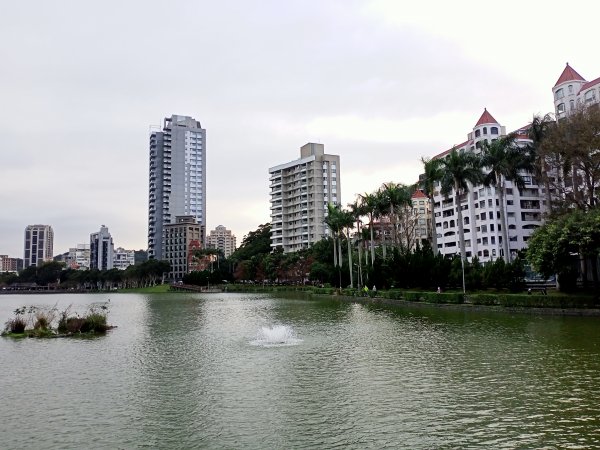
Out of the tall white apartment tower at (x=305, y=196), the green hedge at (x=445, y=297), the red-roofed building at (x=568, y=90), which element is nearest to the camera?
the green hedge at (x=445, y=297)

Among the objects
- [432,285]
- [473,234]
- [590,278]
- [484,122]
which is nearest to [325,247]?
[473,234]

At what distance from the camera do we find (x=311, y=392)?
50.2ft

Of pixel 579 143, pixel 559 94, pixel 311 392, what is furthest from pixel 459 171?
pixel 311 392

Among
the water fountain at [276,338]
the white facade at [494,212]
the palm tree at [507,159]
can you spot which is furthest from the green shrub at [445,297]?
the white facade at [494,212]

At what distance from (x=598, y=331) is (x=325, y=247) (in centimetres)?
8833

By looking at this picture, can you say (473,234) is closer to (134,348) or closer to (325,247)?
(325,247)

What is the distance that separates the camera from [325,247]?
115 meters

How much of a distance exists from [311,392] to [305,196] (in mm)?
147795

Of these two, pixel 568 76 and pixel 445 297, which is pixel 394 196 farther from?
pixel 568 76

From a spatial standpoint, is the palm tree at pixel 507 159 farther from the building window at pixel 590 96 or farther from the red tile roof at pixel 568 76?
the red tile roof at pixel 568 76

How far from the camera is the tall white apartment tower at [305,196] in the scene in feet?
524

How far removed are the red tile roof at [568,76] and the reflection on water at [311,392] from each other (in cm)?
7535

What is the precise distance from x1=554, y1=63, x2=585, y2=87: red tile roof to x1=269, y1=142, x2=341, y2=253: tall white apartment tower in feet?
261

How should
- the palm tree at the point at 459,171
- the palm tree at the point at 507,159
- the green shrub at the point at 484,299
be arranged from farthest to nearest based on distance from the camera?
the palm tree at the point at 459,171 < the palm tree at the point at 507,159 < the green shrub at the point at 484,299
